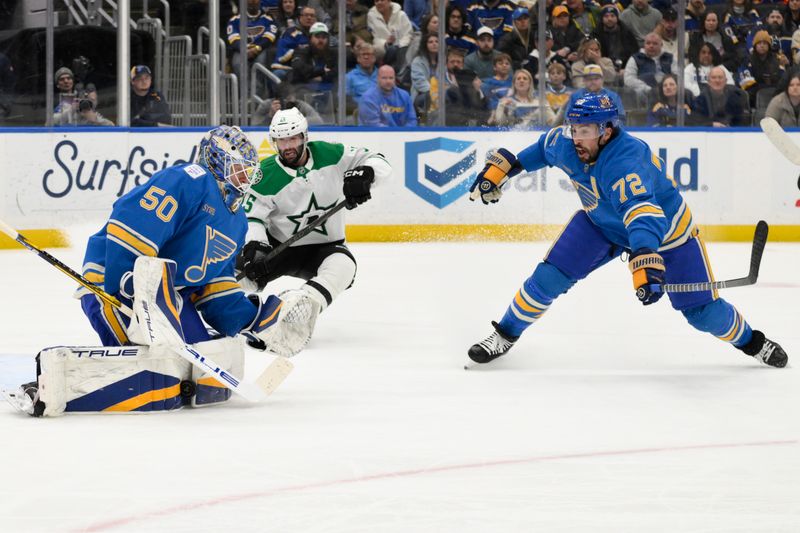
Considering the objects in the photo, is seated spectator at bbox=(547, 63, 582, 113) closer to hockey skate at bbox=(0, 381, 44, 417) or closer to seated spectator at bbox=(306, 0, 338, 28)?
seated spectator at bbox=(306, 0, 338, 28)

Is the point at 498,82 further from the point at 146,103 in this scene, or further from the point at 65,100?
the point at 65,100

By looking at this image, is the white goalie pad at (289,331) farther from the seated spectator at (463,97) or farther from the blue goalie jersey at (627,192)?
the seated spectator at (463,97)

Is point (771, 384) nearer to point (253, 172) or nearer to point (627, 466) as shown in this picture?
point (627, 466)

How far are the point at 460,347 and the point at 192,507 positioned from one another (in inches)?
95.0

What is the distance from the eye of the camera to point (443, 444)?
9.83 ft

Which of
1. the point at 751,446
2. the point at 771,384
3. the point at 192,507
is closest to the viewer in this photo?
the point at 192,507

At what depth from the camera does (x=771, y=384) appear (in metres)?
3.90

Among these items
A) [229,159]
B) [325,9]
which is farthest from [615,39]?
[229,159]

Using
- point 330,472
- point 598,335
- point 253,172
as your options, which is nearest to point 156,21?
point 598,335

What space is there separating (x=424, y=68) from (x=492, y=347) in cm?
530

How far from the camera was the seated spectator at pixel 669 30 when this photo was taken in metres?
9.30

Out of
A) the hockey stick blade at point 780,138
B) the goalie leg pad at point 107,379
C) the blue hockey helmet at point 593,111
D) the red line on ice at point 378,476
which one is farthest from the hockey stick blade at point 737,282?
the goalie leg pad at point 107,379

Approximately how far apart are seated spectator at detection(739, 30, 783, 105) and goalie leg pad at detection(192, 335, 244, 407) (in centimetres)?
680

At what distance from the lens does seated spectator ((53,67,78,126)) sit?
28.1ft
